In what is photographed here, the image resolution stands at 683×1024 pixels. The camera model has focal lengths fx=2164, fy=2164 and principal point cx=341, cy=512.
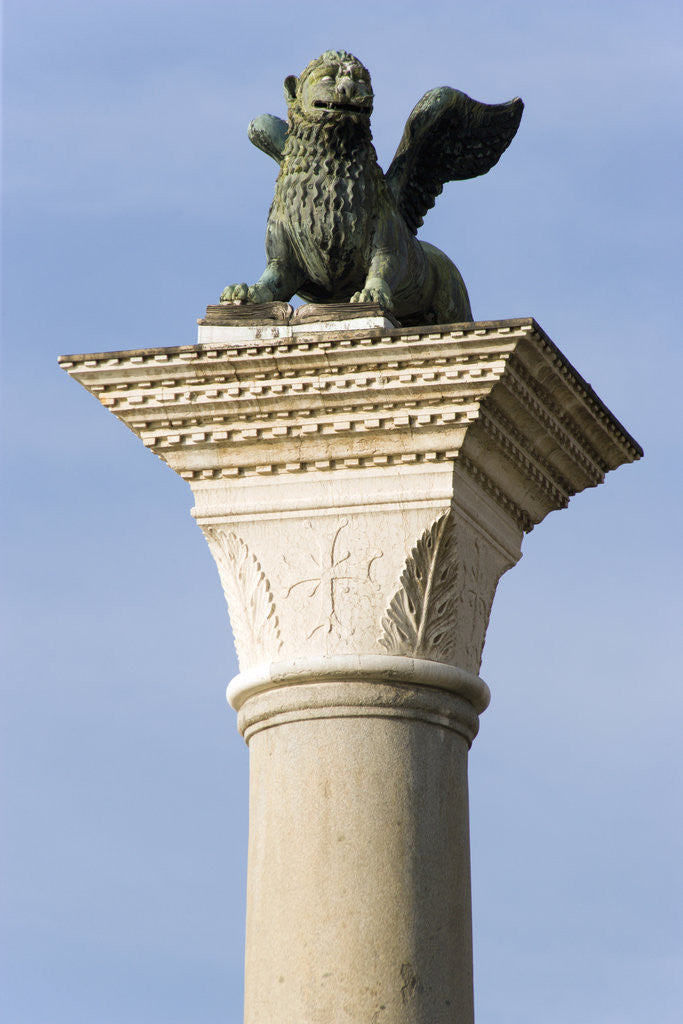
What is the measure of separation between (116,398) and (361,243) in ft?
5.23

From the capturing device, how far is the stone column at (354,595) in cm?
1017

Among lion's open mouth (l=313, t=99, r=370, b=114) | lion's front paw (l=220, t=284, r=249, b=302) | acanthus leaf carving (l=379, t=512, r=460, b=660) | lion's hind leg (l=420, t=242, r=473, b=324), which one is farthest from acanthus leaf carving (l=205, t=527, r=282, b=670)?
lion's open mouth (l=313, t=99, r=370, b=114)

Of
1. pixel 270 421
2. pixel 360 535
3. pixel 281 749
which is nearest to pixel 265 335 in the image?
pixel 270 421

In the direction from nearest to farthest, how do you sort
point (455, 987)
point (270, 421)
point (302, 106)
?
point (455, 987) < point (270, 421) < point (302, 106)

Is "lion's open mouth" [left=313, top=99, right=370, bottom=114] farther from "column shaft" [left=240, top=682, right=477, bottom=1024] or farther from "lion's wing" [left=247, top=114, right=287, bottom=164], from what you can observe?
"column shaft" [left=240, top=682, right=477, bottom=1024]

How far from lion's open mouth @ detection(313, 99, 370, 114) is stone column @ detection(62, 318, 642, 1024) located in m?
1.30

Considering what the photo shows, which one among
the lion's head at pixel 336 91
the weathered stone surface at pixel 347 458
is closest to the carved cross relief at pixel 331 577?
the weathered stone surface at pixel 347 458

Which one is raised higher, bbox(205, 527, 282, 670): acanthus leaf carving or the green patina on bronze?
the green patina on bronze

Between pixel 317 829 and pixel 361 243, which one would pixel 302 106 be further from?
pixel 317 829

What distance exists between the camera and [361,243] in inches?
455

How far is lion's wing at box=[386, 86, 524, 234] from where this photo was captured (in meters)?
12.4

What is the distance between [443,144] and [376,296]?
1.84 meters

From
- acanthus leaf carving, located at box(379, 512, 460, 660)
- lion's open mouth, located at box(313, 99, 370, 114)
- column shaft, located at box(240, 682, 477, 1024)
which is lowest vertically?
column shaft, located at box(240, 682, 477, 1024)

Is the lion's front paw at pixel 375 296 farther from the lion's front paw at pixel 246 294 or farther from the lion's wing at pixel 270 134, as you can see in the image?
the lion's wing at pixel 270 134
